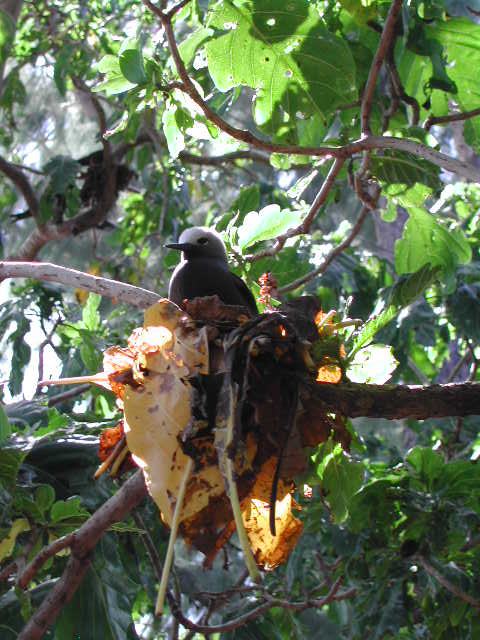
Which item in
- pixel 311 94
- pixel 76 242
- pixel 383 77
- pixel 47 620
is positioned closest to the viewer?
pixel 47 620

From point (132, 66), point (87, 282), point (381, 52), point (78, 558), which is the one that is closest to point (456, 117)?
point (381, 52)

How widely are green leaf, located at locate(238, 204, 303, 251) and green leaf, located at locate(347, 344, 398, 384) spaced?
A: 2.52 feet

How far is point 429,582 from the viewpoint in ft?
10.5

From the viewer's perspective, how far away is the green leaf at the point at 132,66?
2666 mm

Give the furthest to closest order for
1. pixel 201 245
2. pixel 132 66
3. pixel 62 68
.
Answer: pixel 62 68 → pixel 201 245 → pixel 132 66

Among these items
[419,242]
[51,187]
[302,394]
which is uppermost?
[302,394]

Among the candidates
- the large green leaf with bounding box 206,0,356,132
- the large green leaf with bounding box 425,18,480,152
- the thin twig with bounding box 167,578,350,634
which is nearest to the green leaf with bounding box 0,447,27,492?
the thin twig with bounding box 167,578,350,634

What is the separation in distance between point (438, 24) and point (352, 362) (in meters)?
1.51

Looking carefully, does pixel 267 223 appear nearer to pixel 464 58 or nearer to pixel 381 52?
pixel 381 52

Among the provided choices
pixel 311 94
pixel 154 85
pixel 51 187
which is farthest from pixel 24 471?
pixel 51 187

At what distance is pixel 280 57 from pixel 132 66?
1.91ft

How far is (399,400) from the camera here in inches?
82.0

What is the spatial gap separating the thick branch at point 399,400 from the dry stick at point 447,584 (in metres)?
1.20

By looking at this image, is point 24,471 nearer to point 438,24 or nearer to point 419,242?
point 419,242
